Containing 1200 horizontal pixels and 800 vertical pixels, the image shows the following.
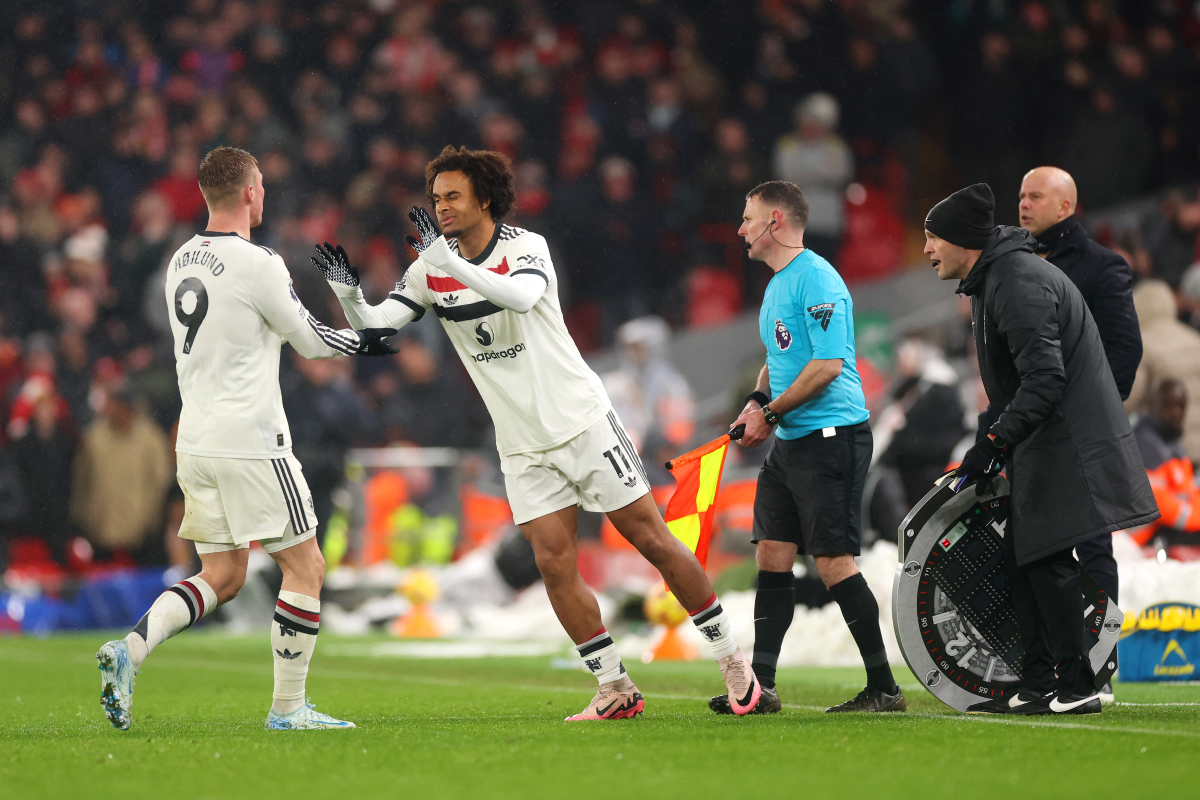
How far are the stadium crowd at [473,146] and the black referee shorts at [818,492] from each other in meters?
7.47

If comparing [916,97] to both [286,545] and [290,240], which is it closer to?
[290,240]

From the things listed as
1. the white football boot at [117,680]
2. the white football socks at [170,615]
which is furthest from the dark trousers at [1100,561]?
the white football boot at [117,680]

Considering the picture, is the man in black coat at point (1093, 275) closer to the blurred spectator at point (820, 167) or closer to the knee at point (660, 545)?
the knee at point (660, 545)

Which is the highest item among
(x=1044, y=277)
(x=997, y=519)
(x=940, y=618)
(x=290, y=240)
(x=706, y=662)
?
(x=290, y=240)

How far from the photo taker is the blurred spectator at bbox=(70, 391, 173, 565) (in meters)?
14.4

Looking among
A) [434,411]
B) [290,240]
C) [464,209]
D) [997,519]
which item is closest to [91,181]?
[290,240]

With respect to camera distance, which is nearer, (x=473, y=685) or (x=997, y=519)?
(x=997, y=519)

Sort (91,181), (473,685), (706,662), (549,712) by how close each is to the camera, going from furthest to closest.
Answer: (91,181)
(706,662)
(473,685)
(549,712)

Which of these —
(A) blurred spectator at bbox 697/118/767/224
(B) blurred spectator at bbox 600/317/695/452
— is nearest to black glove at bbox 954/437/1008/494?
(B) blurred spectator at bbox 600/317/695/452

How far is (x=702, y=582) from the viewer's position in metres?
5.23

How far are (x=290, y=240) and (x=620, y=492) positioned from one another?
1148 cm

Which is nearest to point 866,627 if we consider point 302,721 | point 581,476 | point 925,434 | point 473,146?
point 581,476

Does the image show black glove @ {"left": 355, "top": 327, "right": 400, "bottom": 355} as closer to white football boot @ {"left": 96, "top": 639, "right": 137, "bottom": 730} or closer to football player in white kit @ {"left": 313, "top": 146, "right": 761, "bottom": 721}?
football player in white kit @ {"left": 313, "top": 146, "right": 761, "bottom": 721}

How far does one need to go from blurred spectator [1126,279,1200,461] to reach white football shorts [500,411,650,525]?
4894 millimetres
